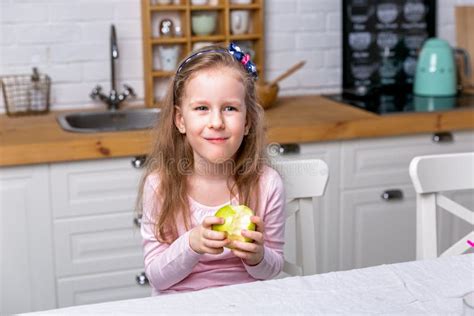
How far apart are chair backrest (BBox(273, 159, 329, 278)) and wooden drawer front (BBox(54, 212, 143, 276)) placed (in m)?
0.78

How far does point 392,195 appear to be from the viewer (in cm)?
256

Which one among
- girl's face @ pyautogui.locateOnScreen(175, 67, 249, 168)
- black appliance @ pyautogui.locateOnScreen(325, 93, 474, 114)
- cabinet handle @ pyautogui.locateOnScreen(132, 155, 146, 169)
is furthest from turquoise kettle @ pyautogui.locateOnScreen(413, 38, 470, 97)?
girl's face @ pyautogui.locateOnScreen(175, 67, 249, 168)

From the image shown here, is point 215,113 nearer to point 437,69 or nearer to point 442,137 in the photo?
point 442,137

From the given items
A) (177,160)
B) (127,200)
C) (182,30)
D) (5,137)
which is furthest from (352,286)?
(182,30)

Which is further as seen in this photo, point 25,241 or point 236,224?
point 25,241

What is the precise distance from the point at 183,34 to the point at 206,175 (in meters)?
1.32

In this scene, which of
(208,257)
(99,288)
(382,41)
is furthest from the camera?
(382,41)

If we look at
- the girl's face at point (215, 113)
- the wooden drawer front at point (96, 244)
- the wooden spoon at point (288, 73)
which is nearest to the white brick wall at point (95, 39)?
the wooden spoon at point (288, 73)

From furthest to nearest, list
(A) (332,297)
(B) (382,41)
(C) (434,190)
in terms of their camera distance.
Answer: (B) (382,41)
(C) (434,190)
(A) (332,297)

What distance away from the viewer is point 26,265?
88.9 inches

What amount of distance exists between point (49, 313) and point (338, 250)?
4.94ft

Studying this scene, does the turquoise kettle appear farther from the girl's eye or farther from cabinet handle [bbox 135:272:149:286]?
the girl's eye

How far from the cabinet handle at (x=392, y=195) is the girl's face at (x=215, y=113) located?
1.19 metres

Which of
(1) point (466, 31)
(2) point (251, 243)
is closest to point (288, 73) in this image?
(1) point (466, 31)
